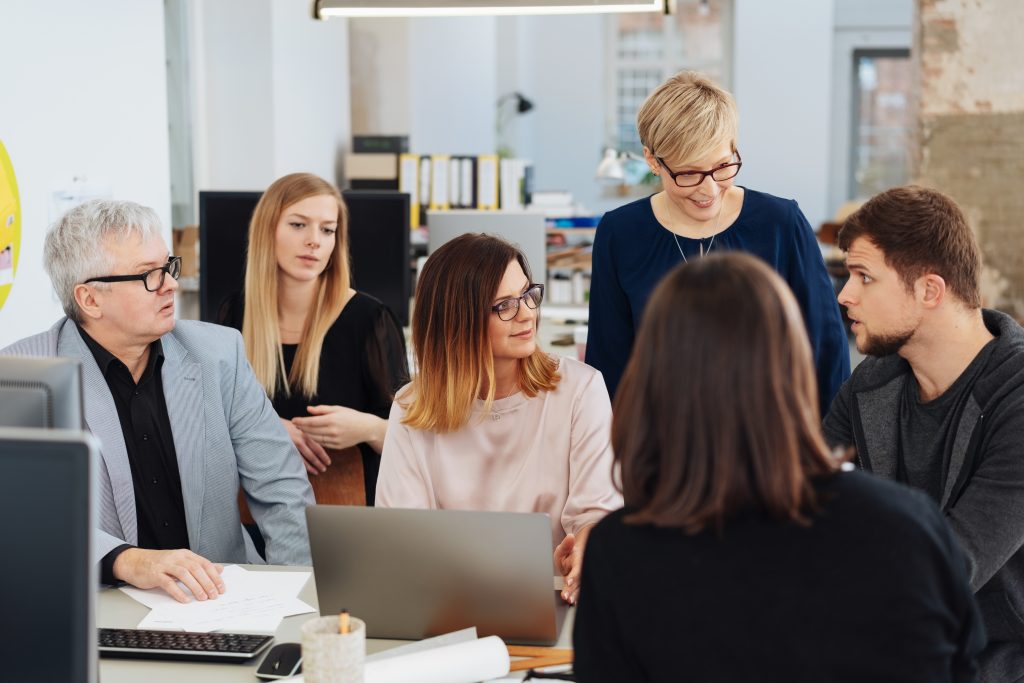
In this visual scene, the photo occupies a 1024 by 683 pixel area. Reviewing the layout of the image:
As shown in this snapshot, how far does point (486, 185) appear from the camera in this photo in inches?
237

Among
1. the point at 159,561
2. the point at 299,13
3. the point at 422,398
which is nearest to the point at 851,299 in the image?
the point at 422,398

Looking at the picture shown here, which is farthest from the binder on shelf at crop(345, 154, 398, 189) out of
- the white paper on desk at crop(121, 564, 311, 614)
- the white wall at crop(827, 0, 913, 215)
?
the white wall at crop(827, 0, 913, 215)

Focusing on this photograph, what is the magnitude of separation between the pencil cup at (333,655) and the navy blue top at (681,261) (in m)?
1.34

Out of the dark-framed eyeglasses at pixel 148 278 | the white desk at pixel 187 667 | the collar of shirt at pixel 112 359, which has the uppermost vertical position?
the dark-framed eyeglasses at pixel 148 278

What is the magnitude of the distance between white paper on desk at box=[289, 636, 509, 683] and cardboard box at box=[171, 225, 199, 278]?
3.17m

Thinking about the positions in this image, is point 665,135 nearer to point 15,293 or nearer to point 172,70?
point 15,293

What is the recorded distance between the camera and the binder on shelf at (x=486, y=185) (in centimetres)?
602

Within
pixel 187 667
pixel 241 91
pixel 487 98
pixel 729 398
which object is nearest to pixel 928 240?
pixel 729 398

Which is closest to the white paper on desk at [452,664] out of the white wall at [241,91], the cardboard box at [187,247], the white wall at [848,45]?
the cardboard box at [187,247]

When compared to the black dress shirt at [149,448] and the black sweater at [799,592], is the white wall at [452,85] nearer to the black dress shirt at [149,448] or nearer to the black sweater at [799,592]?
the black dress shirt at [149,448]

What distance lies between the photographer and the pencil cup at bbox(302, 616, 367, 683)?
4.09 feet

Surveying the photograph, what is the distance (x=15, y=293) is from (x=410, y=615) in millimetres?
1631

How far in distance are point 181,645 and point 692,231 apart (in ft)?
4.60

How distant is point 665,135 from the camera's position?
2301 mm
